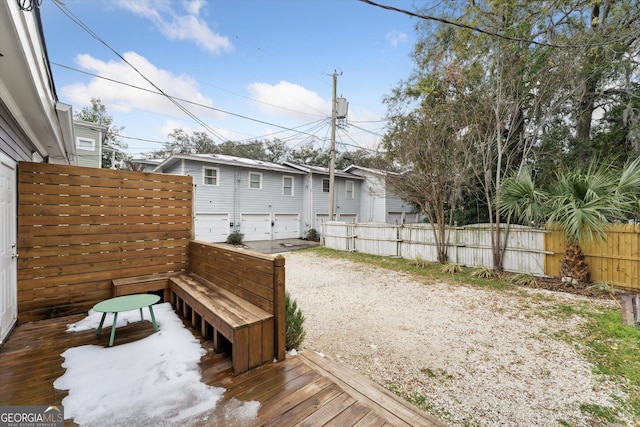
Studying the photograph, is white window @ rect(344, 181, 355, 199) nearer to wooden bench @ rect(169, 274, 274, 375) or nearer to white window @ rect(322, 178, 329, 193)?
white window @ rect(322, 178, 329, 193)

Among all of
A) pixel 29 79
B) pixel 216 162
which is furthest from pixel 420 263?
pixel 216 162

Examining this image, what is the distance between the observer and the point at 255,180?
14.8 meters

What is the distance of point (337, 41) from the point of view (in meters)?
7.67

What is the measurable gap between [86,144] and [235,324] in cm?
1560

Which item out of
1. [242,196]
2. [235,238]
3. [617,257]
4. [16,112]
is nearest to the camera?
[16,112]

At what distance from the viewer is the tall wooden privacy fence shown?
557cm

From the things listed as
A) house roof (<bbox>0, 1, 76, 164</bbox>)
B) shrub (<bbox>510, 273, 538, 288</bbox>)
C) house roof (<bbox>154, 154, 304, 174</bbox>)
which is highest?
house roof (<bbox>154, 154, 304, 174</bbox>)

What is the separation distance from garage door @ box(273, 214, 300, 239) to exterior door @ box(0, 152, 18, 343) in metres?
12.6

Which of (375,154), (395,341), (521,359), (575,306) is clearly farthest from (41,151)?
(575,306)

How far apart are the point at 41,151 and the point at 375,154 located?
9518 millimetres

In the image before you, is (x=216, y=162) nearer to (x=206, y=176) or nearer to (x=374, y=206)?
(x=206, y=176)

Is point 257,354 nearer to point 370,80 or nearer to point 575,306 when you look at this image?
point 575,306

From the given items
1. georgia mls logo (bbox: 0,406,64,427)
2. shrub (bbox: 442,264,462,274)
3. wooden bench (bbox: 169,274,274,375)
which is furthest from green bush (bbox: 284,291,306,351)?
shrub (bbox: 442,264,462,274)

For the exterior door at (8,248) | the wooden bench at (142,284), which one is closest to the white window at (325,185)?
the wooden bench at (142,284)
